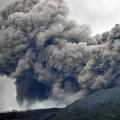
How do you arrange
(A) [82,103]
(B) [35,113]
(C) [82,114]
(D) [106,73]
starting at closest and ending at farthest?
(D) [106,73] → (C) [82,114] → (A) [82,103] → (B) [35,113]

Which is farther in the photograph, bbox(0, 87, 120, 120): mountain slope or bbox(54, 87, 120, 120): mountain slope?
bbox(54, 87, 120, 120): mountain slope

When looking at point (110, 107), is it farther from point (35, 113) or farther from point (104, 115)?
point (35, 113)

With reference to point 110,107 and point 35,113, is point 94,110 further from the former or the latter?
point 35,113

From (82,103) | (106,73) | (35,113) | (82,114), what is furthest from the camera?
(35,113)

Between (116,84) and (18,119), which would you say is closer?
(116,84)

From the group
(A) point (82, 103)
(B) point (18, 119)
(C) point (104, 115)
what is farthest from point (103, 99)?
(B) point (18, 119)

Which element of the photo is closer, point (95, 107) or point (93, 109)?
point (93, 109)

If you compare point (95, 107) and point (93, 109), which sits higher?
point (95, 107)

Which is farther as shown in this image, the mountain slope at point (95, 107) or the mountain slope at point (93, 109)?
the mountain slope at point (95, 107)

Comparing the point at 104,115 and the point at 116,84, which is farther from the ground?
the point at 116,84
